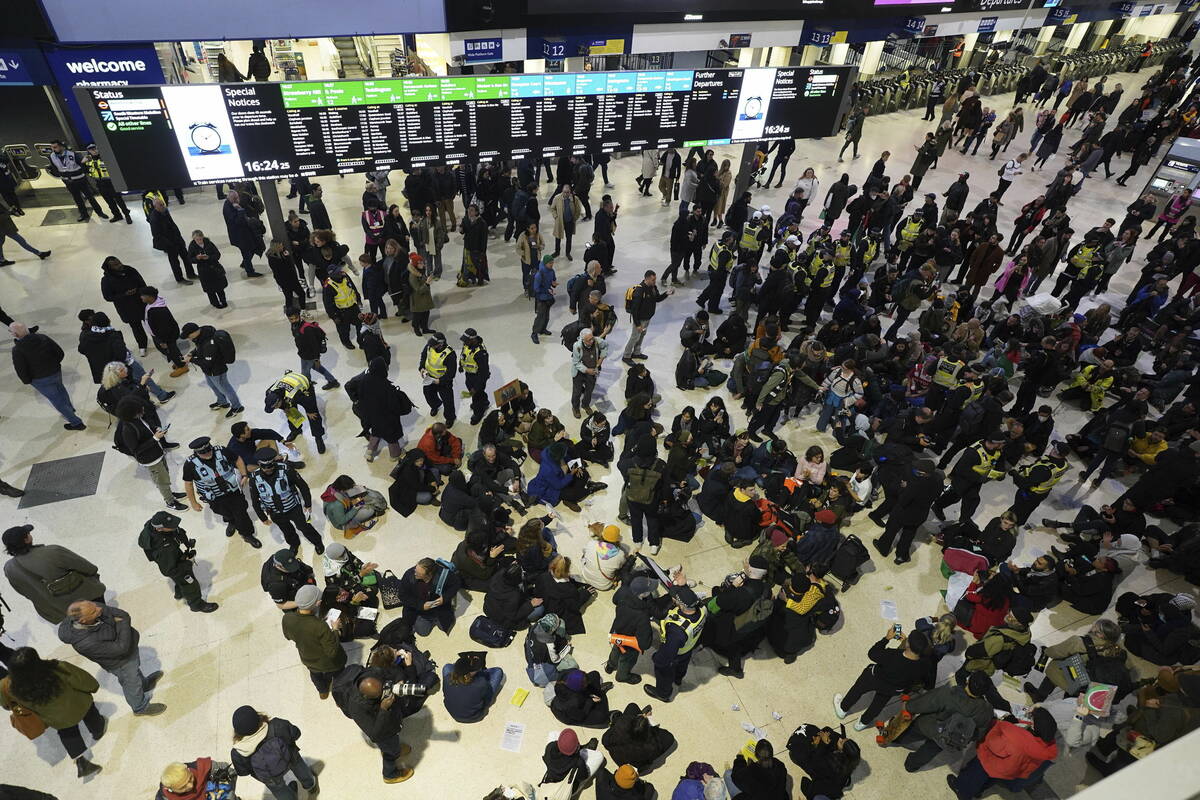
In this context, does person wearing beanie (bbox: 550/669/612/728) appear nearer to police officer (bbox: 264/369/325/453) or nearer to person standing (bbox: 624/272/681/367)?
police officer (bbox: 264/369/325/453)

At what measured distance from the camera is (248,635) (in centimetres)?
684

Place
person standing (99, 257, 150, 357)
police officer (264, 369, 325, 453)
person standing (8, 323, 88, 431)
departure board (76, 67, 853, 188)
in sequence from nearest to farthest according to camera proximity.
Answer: police officer (264, 369, 325, 453)
person standing (8, 323, 88, 431)
departure board (76, 67, 853, 188)
person standing (99, 257, 150, 357)

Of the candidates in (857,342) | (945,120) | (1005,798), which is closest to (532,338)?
(857,342)

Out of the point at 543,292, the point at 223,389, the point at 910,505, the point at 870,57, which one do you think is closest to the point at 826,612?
the point at 910,505

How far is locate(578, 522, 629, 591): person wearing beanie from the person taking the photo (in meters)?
6.66

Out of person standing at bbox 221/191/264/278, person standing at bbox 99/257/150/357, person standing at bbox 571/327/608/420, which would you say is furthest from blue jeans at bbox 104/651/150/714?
person standing at bbox 221/191/264/278

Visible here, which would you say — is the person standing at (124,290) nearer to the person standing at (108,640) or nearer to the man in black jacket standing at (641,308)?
the person standing at (108,640)

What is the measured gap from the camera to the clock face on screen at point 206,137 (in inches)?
349

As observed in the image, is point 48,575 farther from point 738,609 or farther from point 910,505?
point 910,505

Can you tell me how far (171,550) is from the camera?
6.38m

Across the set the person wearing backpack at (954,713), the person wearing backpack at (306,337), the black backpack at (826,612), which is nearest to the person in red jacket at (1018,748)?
the person wearing backpack at (954,713)

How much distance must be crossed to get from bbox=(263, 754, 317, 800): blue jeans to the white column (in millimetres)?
29152

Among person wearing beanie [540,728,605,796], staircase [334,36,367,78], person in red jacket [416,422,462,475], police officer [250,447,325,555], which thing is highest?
staircase [334,36,367,78]

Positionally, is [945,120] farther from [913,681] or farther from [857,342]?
[913,681]
